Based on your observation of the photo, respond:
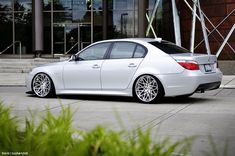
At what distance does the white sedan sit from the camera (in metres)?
11.3

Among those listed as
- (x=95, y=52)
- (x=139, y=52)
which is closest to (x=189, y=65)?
(x=139, y=52)

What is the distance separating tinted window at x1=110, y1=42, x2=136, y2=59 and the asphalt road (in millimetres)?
1100

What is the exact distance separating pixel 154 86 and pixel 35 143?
774 cm

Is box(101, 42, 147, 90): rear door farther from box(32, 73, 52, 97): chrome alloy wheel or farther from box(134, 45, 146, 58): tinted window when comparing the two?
box(32, 73, 52, 97): chrome alloy wheel

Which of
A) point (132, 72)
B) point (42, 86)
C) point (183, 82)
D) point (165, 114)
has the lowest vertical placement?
point (165, 114)

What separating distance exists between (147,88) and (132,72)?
0.54m

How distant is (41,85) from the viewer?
1316 centimetres

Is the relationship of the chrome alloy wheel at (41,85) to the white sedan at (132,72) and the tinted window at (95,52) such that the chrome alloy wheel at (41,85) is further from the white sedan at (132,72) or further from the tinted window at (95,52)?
the tinted window at (95,52)

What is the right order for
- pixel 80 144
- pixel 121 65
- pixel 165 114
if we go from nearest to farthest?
pixel 80 144, pixel 165 114, pixel 121 65

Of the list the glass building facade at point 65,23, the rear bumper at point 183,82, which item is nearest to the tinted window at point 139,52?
the rear bumper at point 183,82

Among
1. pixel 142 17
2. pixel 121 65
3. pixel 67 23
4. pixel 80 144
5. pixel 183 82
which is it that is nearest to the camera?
pixel 80 144

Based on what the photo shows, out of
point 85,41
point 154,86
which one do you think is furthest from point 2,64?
point 154,86

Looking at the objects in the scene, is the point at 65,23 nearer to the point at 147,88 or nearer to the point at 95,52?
the point at 95,52

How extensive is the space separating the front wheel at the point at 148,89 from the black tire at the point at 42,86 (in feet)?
8.46
